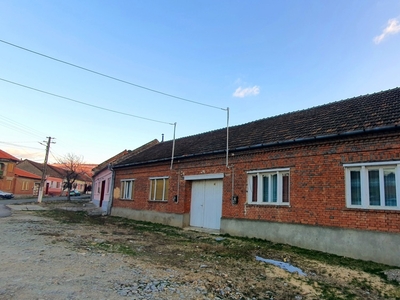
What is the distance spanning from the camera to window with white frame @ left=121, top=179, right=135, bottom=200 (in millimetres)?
18822

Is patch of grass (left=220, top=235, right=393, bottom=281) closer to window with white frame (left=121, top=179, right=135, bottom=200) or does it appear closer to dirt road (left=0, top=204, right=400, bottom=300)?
dirt road (left=0, top=204, right=400, bottom=300)

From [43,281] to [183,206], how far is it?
9634 millimetres

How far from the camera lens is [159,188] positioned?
53.6 feet

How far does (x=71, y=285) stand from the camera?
488cm

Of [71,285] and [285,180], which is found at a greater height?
[285,180]

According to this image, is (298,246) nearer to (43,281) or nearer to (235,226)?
(235,226)

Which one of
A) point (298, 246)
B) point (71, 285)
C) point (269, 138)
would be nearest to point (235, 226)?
point (298, 246)

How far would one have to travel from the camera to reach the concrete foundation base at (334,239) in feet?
24.6

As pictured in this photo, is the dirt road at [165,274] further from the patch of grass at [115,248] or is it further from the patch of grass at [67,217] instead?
the patch of grass at [67,217]

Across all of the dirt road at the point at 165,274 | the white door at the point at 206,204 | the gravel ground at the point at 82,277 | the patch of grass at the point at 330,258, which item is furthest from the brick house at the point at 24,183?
the patch of grass at the point at 330,258

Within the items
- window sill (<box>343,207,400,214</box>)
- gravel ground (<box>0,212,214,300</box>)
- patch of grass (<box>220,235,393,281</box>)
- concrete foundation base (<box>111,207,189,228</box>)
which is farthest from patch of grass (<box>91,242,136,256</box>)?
window sill (<box>343,207,400,214</box>)

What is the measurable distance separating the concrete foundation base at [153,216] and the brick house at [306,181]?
0.08 meters

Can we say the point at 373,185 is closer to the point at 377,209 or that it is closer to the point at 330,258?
the point at 377,209

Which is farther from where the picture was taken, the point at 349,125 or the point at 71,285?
the point at 349,125
